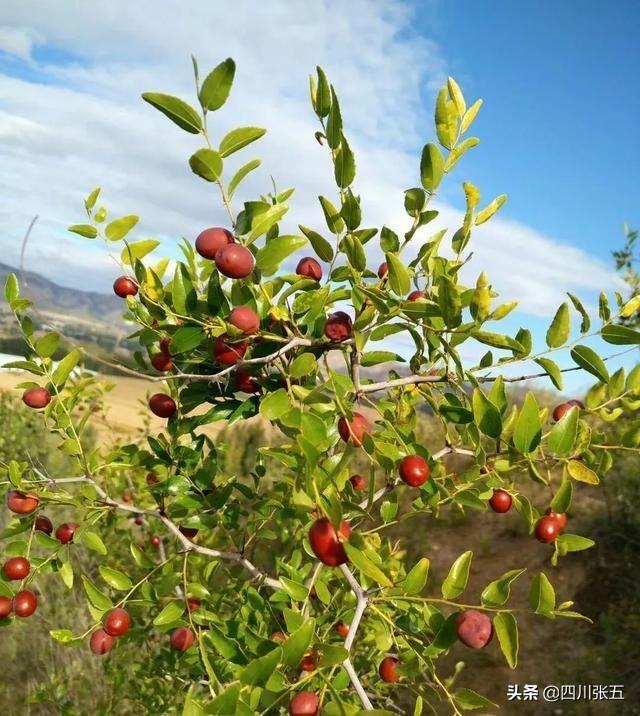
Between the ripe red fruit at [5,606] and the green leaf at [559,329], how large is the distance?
5.00 ft

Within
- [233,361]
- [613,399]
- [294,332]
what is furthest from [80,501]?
[613,399]

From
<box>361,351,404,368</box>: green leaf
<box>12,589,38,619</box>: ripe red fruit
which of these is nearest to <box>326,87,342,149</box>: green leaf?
<box>361,351,404,368</box>: green leaf

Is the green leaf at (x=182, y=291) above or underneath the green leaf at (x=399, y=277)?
underneath

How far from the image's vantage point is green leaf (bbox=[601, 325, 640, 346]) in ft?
3.84

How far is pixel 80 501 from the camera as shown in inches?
61.9

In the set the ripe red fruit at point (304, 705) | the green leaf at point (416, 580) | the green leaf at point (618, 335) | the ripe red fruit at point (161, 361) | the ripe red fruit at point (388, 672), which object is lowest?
the ripe red fruit at point (388, 672)

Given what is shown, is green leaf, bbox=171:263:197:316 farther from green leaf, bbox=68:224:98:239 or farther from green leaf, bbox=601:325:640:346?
green leaf, bbox=601:325:640:346

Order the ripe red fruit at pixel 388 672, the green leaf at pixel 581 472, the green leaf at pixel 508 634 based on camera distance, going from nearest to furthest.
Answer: the green leaf at pixel 508 634 → the green leaf at pixel 581 472 → the ripe red fruit at pixel 388 672

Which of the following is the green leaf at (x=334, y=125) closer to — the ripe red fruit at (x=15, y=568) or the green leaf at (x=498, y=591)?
the green leaf at (x=498, y=591)

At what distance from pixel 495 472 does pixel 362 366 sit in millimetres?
408

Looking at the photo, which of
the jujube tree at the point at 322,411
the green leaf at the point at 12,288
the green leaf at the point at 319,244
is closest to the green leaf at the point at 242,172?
the jujube tree at the point at 322,411

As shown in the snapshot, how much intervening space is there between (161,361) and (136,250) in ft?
0.93

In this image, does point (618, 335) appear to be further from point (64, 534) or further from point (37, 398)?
point (64, 534)

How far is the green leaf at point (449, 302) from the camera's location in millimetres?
1000
